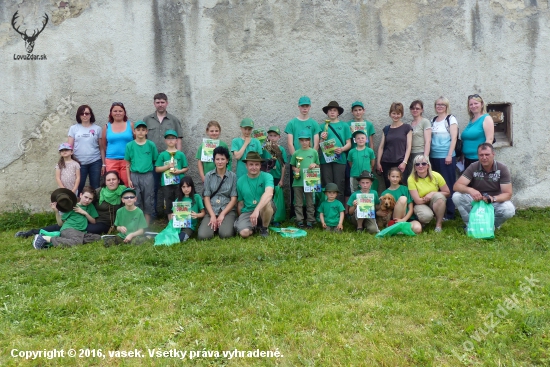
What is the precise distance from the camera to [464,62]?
7.68m

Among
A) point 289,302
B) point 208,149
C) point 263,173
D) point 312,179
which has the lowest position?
point 289,302

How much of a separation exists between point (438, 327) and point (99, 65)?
654 centimetres

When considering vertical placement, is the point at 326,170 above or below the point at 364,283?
above

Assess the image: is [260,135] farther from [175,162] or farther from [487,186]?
[487,186]

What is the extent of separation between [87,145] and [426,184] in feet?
16.7

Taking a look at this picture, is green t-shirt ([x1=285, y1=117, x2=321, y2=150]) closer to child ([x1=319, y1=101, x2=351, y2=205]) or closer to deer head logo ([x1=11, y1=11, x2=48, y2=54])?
child ([x1=319, y1=101, x2=351, y2=205])

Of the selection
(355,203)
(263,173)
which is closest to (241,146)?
(263,173)

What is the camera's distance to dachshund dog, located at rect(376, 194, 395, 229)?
633cm

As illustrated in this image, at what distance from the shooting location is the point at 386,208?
6.35 meters

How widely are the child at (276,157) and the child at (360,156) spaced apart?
1045 mm

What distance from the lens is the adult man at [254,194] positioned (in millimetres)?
6113

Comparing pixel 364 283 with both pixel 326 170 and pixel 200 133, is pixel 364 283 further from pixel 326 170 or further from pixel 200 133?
pixel 200 133

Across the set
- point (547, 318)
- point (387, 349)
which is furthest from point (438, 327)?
point (547, 318)

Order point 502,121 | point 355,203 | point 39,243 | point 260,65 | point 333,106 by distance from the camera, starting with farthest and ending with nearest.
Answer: point 502,121, point 260,65, point 333,106, point 355,203, point 39,243
